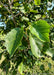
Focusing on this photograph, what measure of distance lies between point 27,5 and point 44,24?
23 cm

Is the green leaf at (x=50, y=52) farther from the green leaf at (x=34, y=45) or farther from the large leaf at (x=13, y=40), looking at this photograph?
the large leaf at (x=13, y=40)

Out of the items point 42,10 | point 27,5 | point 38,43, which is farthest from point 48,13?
point 38,43

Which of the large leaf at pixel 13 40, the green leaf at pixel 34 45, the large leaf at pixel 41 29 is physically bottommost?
the green leaf at pixel 34 45

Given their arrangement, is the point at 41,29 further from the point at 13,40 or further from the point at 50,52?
the point at 50,52

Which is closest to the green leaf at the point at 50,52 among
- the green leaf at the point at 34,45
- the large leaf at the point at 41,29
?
the green leaf at the point at 34,45

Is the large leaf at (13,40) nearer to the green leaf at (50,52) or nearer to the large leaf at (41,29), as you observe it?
the large leaf at (41,29)

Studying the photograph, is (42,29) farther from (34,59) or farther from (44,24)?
(34,59)

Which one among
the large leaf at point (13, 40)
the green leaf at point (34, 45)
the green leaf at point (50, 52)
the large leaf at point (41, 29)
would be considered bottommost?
the green leaf at point (50, 52)

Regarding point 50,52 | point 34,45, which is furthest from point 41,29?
point 50,52

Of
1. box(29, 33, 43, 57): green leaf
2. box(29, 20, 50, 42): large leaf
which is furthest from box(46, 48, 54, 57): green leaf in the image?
box(29, 20, 50, 42): large leaf

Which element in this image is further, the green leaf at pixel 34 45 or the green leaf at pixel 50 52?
the green leaf at pixel 50 52

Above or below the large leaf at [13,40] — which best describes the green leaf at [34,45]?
below

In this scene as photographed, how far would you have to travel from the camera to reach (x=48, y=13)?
93 centimetres

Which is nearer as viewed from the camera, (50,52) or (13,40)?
(13,40)
